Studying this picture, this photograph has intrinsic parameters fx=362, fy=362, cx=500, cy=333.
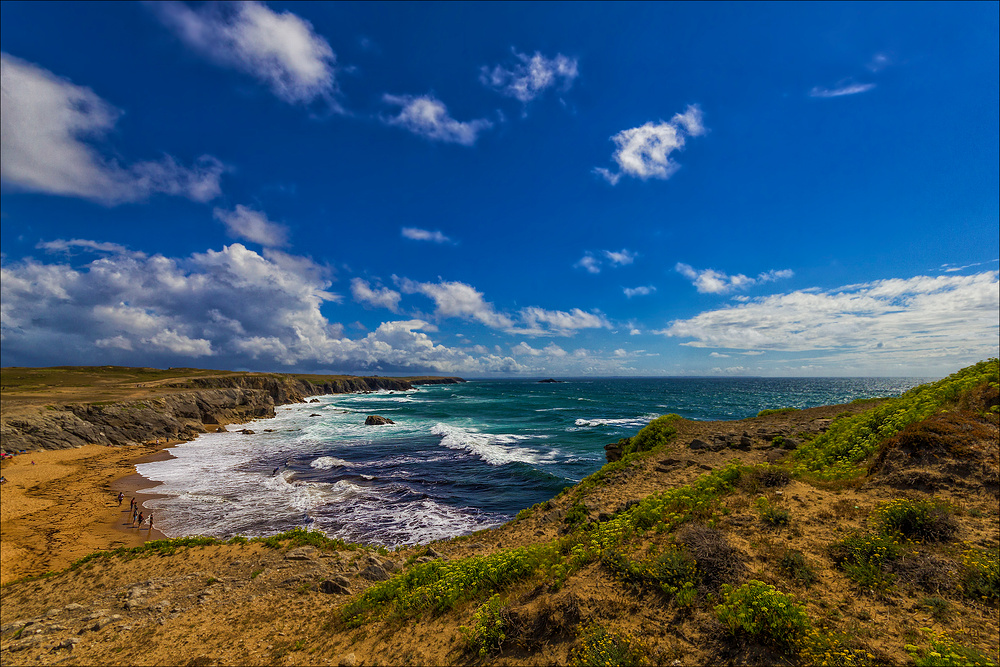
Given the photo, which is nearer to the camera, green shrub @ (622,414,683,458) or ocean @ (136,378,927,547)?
ocean @ (136,378,927,547)

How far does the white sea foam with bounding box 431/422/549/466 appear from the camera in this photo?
102ft

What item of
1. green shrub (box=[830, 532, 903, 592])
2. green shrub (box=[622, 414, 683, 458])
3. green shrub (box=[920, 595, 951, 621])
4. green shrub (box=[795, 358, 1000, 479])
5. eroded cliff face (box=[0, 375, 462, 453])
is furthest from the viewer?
eroded cliff face (box=[0, 375, 462, 453])

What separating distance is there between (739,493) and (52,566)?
25510 mm

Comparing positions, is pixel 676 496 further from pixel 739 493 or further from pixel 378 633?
pixel 378 633

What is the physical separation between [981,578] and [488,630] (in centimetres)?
811

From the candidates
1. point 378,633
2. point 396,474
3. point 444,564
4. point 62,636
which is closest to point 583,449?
point 396,474

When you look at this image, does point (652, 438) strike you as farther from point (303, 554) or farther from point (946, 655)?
point (303, 554)

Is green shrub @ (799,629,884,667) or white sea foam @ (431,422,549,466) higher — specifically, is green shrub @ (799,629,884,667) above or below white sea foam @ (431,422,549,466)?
above

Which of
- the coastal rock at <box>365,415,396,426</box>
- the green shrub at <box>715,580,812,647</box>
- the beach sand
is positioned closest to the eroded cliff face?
the beach sand

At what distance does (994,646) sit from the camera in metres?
4.84

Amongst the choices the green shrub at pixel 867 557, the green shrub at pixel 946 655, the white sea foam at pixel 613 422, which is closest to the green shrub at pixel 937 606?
the green shrub at pixel 867 557

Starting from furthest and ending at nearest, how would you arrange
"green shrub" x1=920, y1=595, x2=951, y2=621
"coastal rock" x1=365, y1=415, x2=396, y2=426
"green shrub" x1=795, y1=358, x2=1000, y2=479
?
"coastal rock" x1=365, y1=415, x2=396, y2=426 < "green shrub" x1=795, y1=358, x2=1000, y2=479 < "green shrub" x1=920, y1=595, x2=951, y2=621

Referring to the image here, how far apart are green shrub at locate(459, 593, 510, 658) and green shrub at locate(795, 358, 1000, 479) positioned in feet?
36.3

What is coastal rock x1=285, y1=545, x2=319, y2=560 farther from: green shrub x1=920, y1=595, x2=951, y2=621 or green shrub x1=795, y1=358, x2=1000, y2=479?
green shrub x1=795, y1=358, x2=1000, y2=479
